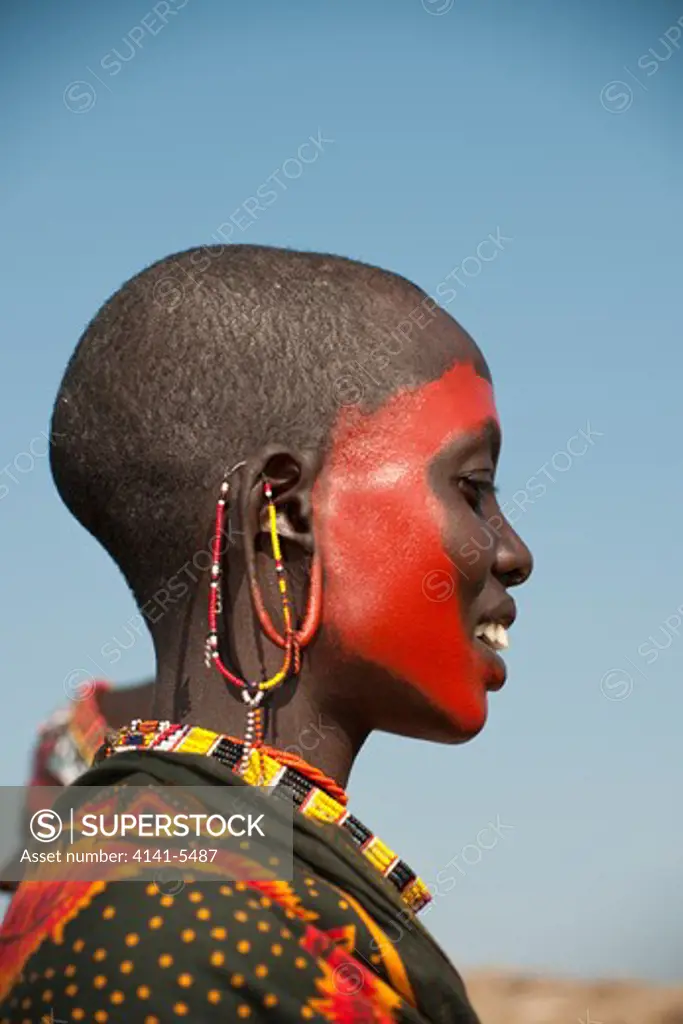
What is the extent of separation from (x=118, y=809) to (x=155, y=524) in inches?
28.9

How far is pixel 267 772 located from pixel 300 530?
585 millimetres

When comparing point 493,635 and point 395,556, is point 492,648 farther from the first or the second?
point 395,556

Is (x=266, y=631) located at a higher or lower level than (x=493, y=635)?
lower

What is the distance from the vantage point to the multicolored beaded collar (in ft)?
12.8

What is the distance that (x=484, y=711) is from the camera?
418 cm

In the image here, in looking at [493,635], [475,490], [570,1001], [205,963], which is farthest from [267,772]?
[570,1001]

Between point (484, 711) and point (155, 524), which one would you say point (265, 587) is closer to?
point (155, 524)

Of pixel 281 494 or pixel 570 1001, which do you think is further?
pixel 570 1001

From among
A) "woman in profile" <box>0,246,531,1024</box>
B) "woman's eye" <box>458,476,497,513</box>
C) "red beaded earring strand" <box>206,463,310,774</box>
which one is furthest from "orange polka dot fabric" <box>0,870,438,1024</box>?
"woman's eye" <box>458,476,497,513</box>

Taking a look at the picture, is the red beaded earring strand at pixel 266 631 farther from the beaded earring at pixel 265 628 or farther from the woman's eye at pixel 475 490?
the woman's eye at pixel 475 490

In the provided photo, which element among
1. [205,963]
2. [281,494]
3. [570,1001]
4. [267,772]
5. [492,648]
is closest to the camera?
[205,963]

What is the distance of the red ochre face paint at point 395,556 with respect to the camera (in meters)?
4.01

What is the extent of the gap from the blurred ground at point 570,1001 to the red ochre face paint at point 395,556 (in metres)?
6.57

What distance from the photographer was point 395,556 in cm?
402
